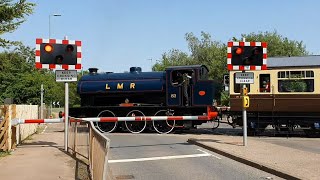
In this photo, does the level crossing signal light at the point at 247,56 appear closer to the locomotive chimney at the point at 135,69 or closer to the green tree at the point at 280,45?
the locomotive chimney at the point at 135,69

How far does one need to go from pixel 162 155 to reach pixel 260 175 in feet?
13.9

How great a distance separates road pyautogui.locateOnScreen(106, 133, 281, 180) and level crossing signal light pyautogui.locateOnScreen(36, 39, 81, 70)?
10.4 feet

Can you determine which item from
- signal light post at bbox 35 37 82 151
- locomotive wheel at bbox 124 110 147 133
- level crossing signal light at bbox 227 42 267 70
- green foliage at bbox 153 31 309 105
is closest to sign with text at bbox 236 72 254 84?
level crossing signal light at bbox 227 42 267 70

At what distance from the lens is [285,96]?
20.5 m

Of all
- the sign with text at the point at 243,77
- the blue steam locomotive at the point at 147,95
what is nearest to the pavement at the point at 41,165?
the sign with text at the point at 243,77

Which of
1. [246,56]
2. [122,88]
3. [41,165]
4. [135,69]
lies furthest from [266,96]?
[41,165]

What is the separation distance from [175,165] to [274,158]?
257 centimetres

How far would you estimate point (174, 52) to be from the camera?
71625 millimetres

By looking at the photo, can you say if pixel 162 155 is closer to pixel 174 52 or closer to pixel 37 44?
pixel 37 44

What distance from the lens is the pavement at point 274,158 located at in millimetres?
9684

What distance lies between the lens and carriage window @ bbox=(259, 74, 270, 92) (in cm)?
2084

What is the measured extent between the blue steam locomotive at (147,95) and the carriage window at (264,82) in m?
3.04

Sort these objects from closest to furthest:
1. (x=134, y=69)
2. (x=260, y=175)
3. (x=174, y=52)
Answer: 1. (x=260, y=175)
2. (x=134, y=69)
3. (x=174, y=52)

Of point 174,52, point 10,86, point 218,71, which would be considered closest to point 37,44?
point 10,86
